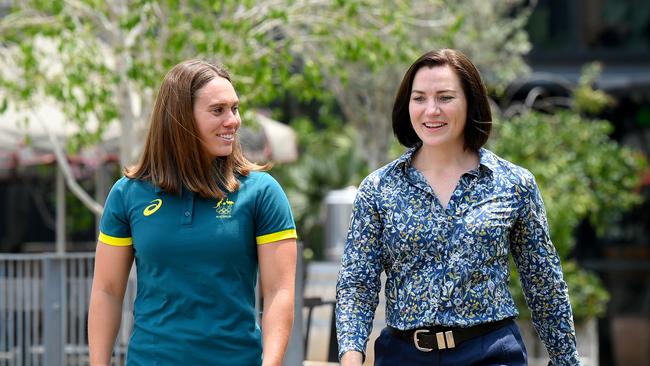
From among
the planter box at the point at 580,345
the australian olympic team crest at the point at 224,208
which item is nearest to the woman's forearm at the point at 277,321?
the australian olympic team crest at the point at 224,208

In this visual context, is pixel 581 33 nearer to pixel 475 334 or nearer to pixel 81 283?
pixel 81 283

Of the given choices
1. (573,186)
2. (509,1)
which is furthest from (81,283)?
(509,1)

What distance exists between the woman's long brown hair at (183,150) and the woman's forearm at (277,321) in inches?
14.5

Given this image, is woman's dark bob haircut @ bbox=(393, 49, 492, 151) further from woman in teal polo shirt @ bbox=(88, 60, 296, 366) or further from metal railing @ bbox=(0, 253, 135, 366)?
metal railing @ bbox=(0, 253, 135, 366)

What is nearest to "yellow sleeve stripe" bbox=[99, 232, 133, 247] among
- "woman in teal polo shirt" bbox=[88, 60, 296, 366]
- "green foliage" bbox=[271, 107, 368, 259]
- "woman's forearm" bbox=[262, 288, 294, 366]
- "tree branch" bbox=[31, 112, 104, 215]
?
"woman in teal polo shirt" bbox=[88, 60, 296, 366]

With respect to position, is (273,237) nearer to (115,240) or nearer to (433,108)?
(115,240)

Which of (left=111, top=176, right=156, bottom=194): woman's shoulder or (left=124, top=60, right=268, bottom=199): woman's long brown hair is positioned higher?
(left=124, top=60, right=268, bottom=199): woman's long brown hair

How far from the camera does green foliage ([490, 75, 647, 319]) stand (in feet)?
41.7

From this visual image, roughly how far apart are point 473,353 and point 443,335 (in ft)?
0.34

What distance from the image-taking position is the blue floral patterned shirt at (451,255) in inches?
154

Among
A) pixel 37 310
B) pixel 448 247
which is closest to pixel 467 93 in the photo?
pixel 448 247

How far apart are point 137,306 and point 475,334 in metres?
1.04

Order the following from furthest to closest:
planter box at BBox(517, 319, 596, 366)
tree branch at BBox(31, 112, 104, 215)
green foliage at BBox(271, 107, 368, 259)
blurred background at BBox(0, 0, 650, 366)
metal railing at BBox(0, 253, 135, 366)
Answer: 1. green foliage at BBox(271, 107, 368, 259)
2. planter box at BBox(517, 319, 596, 366)
3. tree branch at BBox(31, 112, 104, 215)
4. blurred background at BBox(0, 0, 650, 366)
5. metal railing at BBox(0, 253, 135, 366)

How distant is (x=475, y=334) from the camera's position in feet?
12.9
